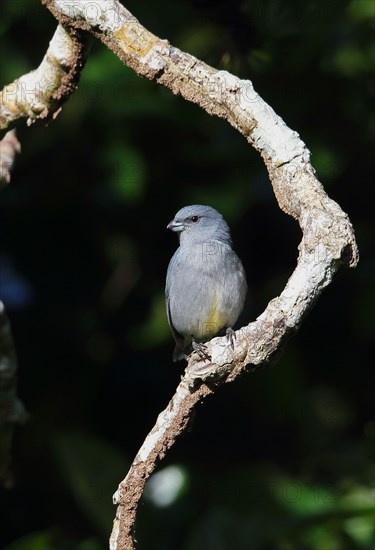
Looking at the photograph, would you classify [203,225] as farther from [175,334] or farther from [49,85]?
[49,85]

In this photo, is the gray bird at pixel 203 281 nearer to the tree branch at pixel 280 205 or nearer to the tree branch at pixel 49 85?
the tree branch at pixel 49 85

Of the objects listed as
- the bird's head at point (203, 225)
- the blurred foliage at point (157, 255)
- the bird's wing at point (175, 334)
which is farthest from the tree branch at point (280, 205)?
the blurred foliage at point (157, 255)

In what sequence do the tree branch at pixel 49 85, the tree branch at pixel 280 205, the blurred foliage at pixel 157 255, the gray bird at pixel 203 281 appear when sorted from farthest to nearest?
1. the blurred foliage at pixel 157 255
2. the gray bird at pixel 203 281
3. the tree branch at pixel 49 85
4. the tree branch at pixel 280 205

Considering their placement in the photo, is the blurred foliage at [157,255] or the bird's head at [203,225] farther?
the blurred foliage at [157,255]

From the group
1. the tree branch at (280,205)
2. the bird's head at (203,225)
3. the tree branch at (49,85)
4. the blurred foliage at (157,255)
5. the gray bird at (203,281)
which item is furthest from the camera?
the blurred foliage at (157,255)

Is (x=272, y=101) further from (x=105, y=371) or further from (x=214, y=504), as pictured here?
(x=214, y=504)

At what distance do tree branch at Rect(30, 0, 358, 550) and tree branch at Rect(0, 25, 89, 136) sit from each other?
13cm

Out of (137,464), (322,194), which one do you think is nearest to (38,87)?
(322,194)

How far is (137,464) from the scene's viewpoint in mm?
3080

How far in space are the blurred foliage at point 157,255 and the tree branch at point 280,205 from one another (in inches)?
84.5

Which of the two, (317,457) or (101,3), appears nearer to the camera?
(101,3)

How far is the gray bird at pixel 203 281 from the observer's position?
5008 mm

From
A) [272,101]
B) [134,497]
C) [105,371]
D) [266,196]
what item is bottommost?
[134,497]

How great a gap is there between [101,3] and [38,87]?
0.54 meters
